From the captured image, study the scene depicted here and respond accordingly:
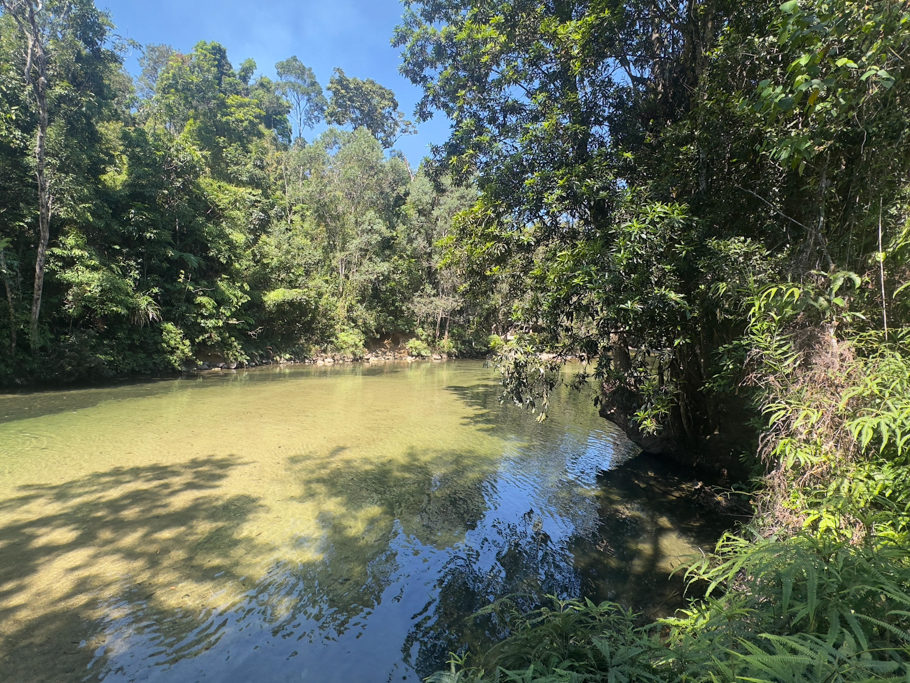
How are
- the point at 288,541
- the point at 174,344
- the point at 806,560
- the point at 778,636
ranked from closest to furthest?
1. the point at 778,636
2. the point at 806,560
3. the point at 288,541
4. the point at 174,344

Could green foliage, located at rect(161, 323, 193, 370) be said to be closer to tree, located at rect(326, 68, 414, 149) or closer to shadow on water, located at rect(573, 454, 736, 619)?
shadow on water, located at rect(573, 454, 736, 619)

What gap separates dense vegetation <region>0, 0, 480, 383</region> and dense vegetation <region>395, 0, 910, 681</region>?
7.61 m

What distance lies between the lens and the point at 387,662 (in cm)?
297

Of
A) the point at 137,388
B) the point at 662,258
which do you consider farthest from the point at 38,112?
the point at 662,258

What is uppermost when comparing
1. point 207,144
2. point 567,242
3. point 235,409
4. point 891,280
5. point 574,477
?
point 207,144

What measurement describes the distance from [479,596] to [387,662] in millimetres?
1049

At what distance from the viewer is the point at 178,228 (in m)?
17.4

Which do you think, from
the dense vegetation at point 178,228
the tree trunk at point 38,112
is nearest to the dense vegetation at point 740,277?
the dense vegetation at point 178,228

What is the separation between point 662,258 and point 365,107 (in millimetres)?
50953

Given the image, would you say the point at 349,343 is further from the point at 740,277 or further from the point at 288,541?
the point at 740,277

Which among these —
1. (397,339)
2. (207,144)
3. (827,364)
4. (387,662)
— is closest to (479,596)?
(387,662)

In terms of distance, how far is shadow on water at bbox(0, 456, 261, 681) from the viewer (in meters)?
2.97

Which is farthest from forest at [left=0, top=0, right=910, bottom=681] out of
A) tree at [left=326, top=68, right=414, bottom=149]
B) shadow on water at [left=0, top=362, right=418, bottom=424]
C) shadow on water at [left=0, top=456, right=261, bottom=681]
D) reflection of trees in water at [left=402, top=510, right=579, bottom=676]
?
tree at [left=326, top=68, right=414, bottom=149]

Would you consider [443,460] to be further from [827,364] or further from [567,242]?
[827,364]
